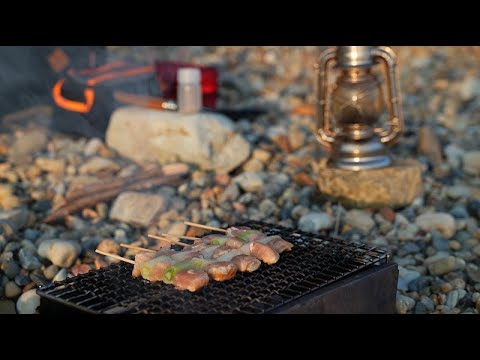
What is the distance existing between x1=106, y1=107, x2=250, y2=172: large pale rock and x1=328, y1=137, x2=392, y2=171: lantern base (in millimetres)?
1359

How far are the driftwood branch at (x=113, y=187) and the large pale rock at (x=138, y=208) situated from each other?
0.22 metres

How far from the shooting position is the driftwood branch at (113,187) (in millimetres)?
6727

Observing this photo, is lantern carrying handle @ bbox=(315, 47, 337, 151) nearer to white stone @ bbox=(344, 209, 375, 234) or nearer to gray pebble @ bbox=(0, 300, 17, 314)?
white stone @ bbox=(344, 209, 375, 234)

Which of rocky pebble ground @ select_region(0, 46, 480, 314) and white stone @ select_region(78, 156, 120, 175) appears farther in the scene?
white stone @ select_region(78, 156, 120, 175)

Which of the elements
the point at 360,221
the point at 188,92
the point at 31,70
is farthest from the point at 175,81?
the point at 360,221

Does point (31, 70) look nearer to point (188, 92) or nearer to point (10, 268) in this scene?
point (188, 92)

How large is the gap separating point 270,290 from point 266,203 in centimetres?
299

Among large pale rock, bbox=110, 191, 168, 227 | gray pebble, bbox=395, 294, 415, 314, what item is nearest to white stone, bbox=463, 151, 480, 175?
gray pebble, bbox=395, 294, 415, 314

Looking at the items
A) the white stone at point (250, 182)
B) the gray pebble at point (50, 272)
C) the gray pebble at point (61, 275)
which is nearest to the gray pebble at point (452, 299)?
the white stone at point (250, 182)

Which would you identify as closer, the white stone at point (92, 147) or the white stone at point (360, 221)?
the white stone at point (360, 221)

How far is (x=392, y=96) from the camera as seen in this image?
22.4 ft

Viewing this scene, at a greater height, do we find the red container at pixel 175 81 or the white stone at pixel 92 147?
the red container at pixel 175 81

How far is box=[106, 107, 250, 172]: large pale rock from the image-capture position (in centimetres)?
786

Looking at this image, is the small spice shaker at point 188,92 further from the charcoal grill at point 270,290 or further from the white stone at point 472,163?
the charcoal grill at point 270,290
